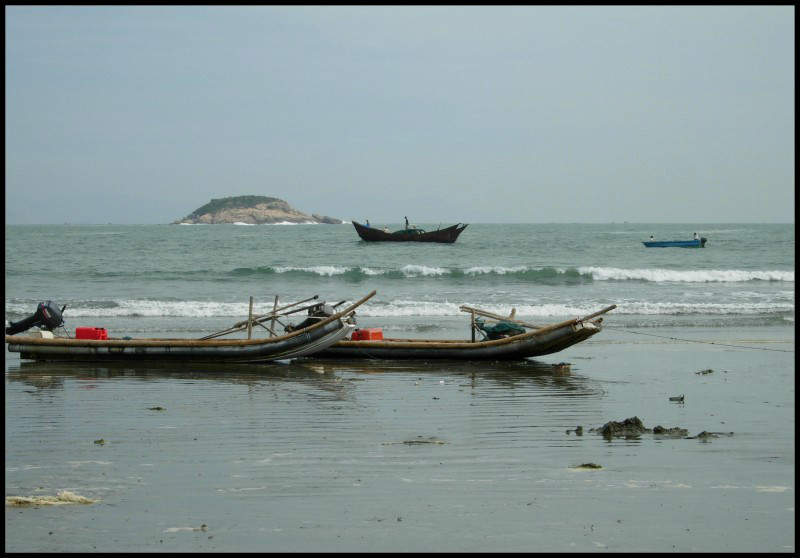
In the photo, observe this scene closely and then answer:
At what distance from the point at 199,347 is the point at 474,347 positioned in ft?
14.5

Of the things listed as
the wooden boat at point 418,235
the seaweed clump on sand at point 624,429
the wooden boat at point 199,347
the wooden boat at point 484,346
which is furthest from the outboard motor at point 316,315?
the wooden boat at point 418,235

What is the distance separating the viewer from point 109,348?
1516 centimetres

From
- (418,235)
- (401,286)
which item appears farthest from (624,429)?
(418,235)

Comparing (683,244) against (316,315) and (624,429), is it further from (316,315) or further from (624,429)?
(624,429)

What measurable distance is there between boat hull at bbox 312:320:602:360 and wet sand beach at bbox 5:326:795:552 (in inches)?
43.2

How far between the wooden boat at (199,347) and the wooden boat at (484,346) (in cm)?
62

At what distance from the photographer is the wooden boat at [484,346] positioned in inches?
575

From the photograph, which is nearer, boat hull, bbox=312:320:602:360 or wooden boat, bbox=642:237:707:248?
boat hull, bbox=312:320:602:360

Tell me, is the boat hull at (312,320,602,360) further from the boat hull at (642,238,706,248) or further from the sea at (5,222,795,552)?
the boat hull at (642,238,706,248)

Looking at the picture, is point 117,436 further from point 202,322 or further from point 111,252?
point 111,252

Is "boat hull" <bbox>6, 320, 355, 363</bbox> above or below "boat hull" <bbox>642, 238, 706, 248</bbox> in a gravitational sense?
below

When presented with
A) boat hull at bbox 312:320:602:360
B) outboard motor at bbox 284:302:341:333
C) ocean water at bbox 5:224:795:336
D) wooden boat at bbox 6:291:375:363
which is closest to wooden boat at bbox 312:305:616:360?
boat hull at bbox 312:320:602:360

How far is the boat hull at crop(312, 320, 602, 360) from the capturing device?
14.7 meters

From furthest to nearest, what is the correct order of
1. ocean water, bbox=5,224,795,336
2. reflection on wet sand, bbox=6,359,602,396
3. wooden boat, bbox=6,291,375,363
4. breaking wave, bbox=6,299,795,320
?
1. breaking wave, bbox=6,299,795,320
2. ocean water, bbox=5,224,795,336
3. wooden boat, bbox=6,291,375,363
4. reflection on wet sand, bbox=6,359,602,396
